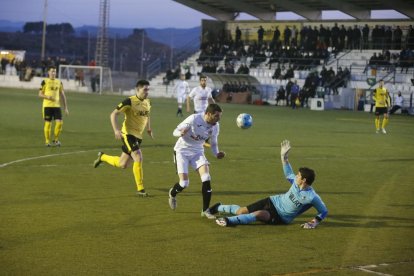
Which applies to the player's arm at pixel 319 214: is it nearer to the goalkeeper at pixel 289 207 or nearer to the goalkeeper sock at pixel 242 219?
the goalkeeper at pixel 289 207

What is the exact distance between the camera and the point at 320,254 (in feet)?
28.1

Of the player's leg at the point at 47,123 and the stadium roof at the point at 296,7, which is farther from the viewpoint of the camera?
the stadium roof at the point at 296,7

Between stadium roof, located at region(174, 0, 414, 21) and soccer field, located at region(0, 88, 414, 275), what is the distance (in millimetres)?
37542

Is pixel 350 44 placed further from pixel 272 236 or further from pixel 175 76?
pixel 272 236

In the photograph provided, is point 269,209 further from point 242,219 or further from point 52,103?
point 52,103

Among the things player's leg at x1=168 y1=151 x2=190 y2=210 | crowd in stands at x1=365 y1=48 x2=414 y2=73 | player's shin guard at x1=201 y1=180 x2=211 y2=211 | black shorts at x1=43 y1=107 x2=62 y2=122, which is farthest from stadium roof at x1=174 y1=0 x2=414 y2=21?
player's shin guard at x1=201 y1=180 x2=211 y2=211

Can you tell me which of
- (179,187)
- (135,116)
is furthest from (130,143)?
(179,187)

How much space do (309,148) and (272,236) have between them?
42.2 feet

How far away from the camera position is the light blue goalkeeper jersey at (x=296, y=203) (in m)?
9.87

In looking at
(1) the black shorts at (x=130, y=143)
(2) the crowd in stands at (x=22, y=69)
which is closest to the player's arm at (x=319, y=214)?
(1) the black shorts at (x=130, y=143)

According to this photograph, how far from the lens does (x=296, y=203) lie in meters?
9.94

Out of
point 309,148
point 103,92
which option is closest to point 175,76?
point 103,92

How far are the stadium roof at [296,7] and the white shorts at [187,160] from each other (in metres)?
47.9

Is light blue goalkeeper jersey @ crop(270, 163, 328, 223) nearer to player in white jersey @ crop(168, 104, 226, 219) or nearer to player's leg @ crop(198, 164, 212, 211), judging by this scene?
player's leg @ crop(198, 164, 212, 211)
